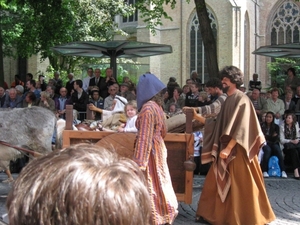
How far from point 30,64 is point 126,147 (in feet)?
99.7

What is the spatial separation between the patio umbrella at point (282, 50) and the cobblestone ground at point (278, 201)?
6.38m

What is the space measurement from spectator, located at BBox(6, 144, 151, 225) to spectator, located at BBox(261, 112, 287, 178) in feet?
32.9

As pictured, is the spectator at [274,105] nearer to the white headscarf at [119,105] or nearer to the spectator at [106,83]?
the spectator at [106,83]

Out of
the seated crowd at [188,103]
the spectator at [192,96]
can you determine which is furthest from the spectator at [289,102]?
the spectator at [192,96]

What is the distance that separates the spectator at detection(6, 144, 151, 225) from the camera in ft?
4.82

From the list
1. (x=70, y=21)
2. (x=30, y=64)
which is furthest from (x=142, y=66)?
(x=30, y=64)

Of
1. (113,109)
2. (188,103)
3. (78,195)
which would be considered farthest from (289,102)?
(78,195)

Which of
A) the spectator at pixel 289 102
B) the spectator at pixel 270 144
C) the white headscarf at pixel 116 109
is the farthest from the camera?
the spectator at pixel 289 102

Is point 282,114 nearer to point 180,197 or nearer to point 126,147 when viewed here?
point 180,197

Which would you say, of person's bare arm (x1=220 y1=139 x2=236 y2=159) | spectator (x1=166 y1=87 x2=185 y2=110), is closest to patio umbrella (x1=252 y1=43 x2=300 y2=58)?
spectator (x1=166 y1=87 x2=185 y2=110)

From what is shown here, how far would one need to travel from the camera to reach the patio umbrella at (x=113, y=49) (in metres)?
15.7

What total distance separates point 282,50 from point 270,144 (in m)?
6.18

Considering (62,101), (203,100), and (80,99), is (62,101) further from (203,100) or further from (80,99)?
(203,100)

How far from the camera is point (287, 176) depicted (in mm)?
11383
